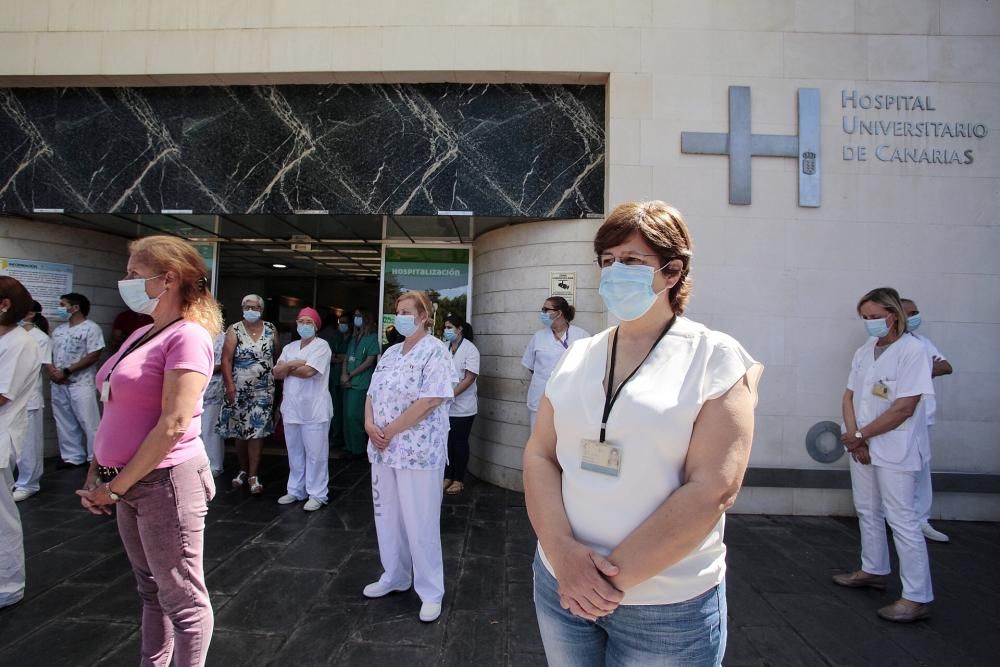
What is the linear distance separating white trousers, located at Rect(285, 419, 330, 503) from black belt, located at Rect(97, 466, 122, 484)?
2.88 m

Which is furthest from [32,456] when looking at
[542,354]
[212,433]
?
[542,354]

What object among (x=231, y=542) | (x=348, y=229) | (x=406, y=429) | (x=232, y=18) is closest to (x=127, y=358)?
(x=406, y=429)

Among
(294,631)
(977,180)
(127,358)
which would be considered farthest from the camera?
(977,180)

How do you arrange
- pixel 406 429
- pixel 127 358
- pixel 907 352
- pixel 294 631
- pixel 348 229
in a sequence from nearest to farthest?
pixel 127 358
pixel 294 631
pixel 406 429
pixel 907 352
pixel 348 229

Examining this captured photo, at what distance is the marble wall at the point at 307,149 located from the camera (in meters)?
5.33

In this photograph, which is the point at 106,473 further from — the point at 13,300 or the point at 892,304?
the point at 892,304

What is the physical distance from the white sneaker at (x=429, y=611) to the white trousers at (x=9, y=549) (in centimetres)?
241

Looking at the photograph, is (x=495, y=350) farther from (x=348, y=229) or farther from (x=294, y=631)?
(x=294, y=631)

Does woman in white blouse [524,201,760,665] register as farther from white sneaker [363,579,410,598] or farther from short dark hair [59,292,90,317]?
short dark hair [59,292,90,317]

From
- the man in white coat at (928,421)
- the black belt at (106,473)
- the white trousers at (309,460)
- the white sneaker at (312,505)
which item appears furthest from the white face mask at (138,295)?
the man in white coat at (928,421)

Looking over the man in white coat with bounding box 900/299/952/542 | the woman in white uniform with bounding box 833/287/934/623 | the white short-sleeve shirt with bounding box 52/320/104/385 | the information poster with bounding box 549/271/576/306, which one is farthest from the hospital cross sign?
the white short-sleeve shirt with bounding box 52/320/104/385

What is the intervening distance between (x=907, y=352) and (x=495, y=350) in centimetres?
377

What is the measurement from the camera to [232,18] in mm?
5441

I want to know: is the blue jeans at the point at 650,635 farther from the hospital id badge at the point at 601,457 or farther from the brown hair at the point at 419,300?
the brown hair at the point at 419,300
